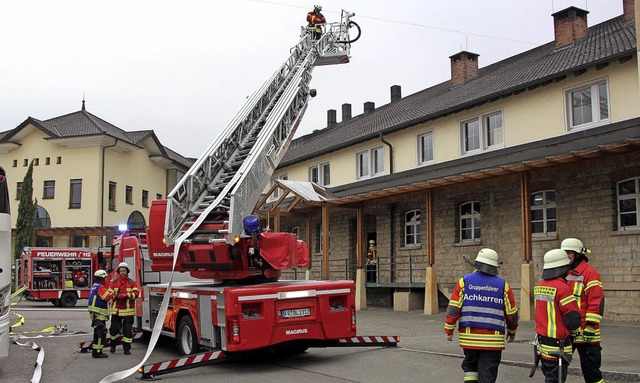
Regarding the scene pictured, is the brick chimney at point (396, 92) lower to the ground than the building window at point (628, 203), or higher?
higher

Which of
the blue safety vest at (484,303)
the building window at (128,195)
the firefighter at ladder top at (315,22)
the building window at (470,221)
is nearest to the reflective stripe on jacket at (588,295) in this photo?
the blue safety vest at (484,303)

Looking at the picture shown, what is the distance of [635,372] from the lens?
26.3 ft

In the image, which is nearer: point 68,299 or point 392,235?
point 392,235

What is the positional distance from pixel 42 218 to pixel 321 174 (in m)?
21.4

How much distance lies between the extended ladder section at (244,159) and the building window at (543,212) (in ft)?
23.1

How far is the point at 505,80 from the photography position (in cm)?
2091

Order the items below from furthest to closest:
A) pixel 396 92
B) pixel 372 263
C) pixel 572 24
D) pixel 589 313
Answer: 1. pixel 396 92
2. pixel 372 263
3. pixel 572 24
4. pixel 589 313

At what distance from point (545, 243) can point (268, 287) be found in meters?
9.62

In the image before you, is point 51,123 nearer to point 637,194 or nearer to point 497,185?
point 497,185

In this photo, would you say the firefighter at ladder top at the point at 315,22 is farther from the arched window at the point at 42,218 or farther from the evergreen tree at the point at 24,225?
the arched window at the point at 42,218

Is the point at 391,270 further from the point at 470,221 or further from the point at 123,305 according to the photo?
the point at 123,305

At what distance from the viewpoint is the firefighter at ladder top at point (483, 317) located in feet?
20.1

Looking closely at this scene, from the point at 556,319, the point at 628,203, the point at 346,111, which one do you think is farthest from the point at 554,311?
the point at 346,111

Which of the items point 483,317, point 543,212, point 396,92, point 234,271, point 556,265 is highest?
point 396,92
